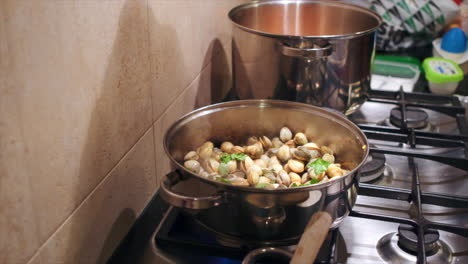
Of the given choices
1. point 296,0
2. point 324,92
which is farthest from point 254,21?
point 324,92

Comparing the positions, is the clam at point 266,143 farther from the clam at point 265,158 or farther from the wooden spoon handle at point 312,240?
the wooden spoon handle at point 312,240

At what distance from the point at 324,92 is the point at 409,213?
0.90 ft

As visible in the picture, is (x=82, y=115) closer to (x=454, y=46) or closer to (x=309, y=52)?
(x=309, y=52)

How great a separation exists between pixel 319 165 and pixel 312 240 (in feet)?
0.61

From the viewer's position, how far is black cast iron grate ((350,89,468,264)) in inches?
28.3

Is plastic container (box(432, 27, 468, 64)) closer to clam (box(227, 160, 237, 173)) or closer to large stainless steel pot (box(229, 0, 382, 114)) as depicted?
large stainless steel pot (box(229, 0, 382, 114))

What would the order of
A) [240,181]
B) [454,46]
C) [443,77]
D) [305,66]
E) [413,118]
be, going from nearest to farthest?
[240,181], [305,66], [413,118], [443,77], [454,46]

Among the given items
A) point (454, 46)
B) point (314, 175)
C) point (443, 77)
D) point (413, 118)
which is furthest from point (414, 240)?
point (454, 46)

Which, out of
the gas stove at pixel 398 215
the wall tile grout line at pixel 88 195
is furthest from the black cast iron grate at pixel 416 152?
the wall tile grout line at pixel 88 195

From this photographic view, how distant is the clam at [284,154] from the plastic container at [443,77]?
2.13ft

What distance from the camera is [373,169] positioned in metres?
0.88

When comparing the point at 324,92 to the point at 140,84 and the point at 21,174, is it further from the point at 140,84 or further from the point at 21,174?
the point at 21,174

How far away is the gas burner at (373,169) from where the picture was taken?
874 mm

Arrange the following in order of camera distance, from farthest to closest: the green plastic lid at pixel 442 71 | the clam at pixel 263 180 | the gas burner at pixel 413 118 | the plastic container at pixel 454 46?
the plastic container at pixel 454 46 → the green plastic lid at pixel 442 71 → the gas burner at pixel 413 118 → the clam at pixel 263 180
